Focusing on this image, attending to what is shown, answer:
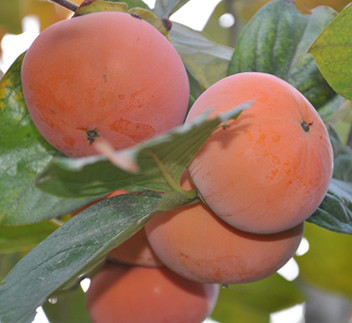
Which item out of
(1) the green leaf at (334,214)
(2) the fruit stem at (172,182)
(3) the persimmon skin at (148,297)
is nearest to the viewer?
(2) the fruit stem at (172,182)

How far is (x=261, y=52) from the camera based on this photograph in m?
1.33

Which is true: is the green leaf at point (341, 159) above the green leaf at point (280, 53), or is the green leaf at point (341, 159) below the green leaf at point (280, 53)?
below

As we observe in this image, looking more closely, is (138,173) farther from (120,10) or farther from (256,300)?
(256,300)

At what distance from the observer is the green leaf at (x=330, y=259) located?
1793mm

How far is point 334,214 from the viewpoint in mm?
1155

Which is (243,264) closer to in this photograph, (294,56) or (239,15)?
(294,56)

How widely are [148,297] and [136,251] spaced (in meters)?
0.12

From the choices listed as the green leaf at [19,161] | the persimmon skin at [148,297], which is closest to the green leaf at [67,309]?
the persimmon skin at [148,297]

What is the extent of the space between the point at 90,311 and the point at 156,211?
1.68 ft

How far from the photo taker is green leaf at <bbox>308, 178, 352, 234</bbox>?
114cm

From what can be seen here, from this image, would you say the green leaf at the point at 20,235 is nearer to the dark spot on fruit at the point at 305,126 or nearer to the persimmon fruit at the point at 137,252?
the persimmon fruit at the point at 137,252

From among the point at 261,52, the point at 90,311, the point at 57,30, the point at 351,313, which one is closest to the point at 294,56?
the point at 261,52

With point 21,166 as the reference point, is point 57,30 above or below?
above

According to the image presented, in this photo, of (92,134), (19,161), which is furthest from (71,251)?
(19,161)
